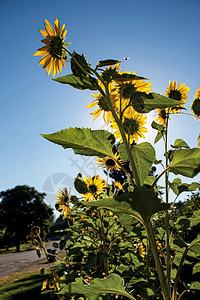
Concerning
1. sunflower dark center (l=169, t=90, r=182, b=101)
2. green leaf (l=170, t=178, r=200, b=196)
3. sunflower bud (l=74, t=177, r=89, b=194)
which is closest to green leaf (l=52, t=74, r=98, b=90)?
green leaf (l=170, t=178, r=200, b=196)

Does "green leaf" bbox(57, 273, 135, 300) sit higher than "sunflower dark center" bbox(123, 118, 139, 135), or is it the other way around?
"sunflower dark center" bbox(123, 118, 139, 135)

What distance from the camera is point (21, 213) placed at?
93.8 feet

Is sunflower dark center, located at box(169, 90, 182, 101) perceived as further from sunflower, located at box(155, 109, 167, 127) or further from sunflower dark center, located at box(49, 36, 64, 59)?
sunflower dark center, located at box(49, 36, 64, 59)

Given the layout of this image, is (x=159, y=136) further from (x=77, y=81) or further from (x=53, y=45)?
(x=53, y=45)

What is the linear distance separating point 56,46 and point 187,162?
2.29 ft

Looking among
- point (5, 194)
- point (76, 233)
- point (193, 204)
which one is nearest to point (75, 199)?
point (76, 233)

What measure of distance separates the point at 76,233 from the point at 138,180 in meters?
1.77

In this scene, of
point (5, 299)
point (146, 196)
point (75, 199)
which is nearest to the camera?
point (146, 196)

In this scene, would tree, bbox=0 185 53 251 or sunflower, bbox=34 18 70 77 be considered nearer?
sunflower, bbox=34 18 70 77

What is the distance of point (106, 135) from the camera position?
78 centimetres

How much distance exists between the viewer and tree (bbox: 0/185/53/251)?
28031 millimetres

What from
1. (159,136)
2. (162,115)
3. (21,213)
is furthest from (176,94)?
(21,213)

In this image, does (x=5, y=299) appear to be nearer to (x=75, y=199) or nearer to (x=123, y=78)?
(x=75, y=199)

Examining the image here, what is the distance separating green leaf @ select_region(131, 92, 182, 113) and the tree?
99.8 ft
